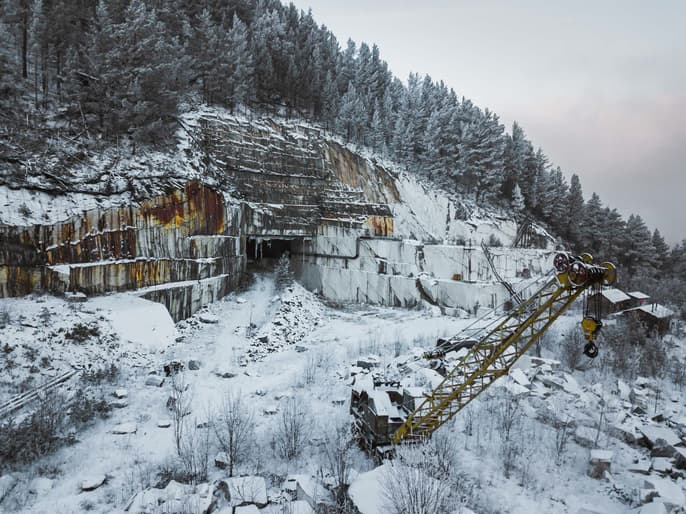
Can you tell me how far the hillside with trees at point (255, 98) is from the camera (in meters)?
24.0

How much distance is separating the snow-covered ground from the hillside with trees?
1033 cm

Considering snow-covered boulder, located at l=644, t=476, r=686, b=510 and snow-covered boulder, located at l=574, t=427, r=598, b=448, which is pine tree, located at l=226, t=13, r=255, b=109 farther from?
snow-covered boulder, located at l=644, t=476, r=686, b=510

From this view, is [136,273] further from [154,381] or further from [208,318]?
[154,381]

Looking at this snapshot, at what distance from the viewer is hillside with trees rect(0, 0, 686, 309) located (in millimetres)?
24031

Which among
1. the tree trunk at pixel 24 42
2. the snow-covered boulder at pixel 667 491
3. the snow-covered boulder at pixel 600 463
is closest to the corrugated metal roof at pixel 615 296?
the snow-covered boulder at pixel 600 463

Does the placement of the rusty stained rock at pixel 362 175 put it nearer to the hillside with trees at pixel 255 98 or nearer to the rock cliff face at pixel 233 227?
the rock cliff face at pixel 233 227

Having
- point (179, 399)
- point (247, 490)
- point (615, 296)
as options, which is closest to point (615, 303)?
point (615, 296)

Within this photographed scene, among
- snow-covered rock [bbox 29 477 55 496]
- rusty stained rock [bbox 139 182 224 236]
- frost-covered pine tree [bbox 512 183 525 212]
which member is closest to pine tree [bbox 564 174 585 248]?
frost-covered pine tree [bbox 512 183 525 212]

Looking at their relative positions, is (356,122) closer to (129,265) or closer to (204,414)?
(129,265)

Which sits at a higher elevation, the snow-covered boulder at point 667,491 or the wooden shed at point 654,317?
the wooden shed at point 654,317

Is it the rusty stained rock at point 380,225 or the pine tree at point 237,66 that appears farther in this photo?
the pine tree at point 237,66

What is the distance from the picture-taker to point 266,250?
3778 cm

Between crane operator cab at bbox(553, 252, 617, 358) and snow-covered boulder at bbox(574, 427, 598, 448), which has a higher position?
crane operator cab at bbox(553, 252, 617, 358)

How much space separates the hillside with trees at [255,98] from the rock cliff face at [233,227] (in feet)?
10.3
